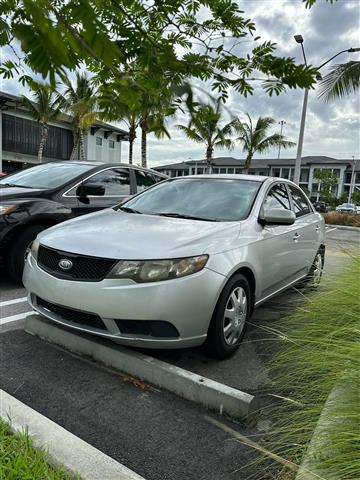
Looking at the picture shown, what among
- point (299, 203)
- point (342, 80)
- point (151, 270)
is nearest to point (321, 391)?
point (151, 270)

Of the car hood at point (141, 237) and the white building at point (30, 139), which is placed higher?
the white building at point (30, 139)

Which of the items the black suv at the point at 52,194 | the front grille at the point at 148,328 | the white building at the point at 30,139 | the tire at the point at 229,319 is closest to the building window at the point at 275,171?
the white building at the point at 30,139

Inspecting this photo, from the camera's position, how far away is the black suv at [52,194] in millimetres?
4668

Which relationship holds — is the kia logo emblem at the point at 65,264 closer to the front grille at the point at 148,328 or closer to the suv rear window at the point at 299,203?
the front grille at the point at 148,328

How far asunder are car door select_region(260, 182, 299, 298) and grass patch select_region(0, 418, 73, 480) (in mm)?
2470

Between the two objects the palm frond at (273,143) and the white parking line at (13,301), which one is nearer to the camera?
the white parking line at (13,301)

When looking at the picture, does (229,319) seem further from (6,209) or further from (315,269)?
(6,209)

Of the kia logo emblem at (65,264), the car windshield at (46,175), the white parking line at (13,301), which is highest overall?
the car windshield at (46,175)

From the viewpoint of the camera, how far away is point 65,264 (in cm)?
304

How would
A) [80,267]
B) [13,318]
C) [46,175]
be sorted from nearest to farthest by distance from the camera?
[80,267] → [13,318] → [46,175]

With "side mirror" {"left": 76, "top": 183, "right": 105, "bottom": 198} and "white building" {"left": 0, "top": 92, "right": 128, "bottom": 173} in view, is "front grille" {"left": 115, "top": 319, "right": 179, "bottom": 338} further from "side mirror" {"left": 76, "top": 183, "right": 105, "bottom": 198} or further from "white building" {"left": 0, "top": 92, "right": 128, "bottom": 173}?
"white building" {"left": 0, "top": 92, "right": 128, "bottom": 173}

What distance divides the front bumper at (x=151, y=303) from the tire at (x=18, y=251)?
1.97m

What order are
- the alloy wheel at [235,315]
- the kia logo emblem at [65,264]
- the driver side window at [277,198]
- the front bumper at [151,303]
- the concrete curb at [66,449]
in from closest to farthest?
the concrete curb at [66,449]
the front bumper at [151,303]
the kia logo emblem at [65,264]
the alloy wheel at [235,315]
the driver side window at [277,198]

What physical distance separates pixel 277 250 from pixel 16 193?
10.5 ft
